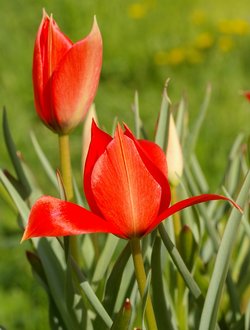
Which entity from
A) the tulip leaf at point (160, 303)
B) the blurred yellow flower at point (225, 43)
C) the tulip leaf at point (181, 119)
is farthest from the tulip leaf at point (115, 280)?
the blurred yellow flower at point (225, 43)

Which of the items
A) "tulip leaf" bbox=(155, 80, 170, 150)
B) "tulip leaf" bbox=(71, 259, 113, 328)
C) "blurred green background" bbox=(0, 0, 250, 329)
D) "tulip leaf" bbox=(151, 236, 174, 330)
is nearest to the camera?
"tulip leaf" bbox=(71, 259, 113, 328)

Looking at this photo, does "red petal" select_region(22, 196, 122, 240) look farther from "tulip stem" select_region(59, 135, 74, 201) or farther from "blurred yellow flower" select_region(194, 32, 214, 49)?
"blurred yellow flower" select_region(194, 32, 214, 49)

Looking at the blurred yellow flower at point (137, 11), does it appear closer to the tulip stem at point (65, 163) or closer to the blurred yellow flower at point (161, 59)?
the blurred yellow flower at point (161, 59)

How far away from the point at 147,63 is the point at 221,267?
282cm

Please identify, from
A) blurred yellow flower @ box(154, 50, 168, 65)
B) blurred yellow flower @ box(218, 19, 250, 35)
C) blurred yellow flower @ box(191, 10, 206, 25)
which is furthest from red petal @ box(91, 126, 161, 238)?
blurred yellow flower @ box(191, 10, 206, 25)

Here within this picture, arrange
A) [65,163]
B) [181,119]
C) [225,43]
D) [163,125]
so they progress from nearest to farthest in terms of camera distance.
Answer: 1. [65,163]
2. [163,125]
3. [181,119]
4. [225,43]

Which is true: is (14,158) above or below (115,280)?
above

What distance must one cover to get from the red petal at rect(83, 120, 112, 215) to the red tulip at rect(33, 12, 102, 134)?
14 cm

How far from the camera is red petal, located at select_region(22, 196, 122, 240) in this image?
0.71 metres

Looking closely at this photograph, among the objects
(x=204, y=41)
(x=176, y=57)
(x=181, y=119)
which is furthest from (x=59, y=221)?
(x=204, y=41)

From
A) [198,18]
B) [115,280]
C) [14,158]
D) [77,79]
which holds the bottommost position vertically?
[198,18]

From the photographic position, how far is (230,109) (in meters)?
→ 3.08

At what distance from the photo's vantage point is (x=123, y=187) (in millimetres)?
746

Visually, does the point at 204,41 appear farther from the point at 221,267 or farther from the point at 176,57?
the point at 221,267
